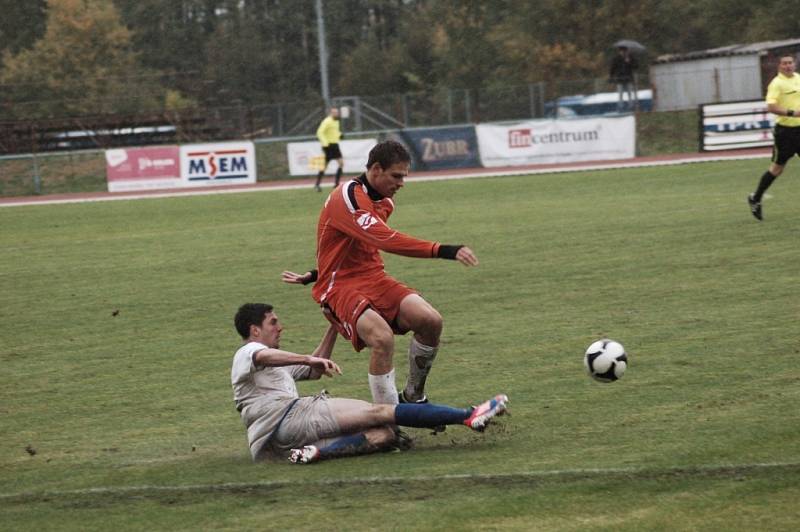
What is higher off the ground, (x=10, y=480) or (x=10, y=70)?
(x=10, y=70)

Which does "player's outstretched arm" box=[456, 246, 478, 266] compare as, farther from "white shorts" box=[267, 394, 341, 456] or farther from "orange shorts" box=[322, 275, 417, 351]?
"white shorts" box=[267, 394, 341, 456]

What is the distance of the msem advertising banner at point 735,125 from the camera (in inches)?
1280

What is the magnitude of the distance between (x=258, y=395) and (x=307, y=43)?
79.7m

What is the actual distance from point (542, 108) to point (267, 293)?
109ft

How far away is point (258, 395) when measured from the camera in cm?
699

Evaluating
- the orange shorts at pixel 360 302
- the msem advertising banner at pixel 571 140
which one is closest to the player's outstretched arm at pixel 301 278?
the orange shorts at pixel 360 302

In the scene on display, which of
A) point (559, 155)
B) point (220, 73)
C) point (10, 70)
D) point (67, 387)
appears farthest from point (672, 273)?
point (220, 73)

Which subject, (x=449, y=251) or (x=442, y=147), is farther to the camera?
(x=442, y=147)

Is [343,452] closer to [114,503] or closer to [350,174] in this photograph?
[114,503]

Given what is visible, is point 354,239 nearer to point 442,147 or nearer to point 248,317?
point 248,317

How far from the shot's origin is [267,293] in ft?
45.7

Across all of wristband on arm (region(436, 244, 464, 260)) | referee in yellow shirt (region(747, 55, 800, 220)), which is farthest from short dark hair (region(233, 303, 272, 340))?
referee in yellow shirt (region(747, 55, 800, 220))

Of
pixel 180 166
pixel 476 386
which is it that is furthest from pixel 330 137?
pixel 476 386

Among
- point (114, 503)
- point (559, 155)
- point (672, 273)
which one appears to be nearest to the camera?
point (114, 503)
